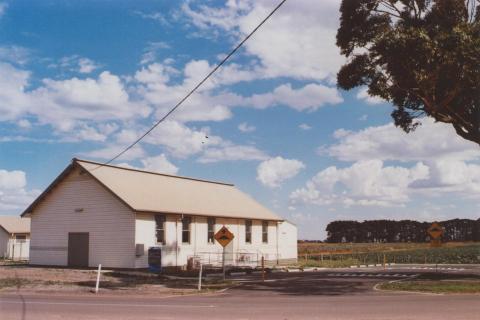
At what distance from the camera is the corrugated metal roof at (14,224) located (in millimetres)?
55844

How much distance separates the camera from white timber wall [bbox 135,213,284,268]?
1312 inches

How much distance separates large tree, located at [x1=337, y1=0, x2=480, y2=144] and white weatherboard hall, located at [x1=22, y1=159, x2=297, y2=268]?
14762 millimetres

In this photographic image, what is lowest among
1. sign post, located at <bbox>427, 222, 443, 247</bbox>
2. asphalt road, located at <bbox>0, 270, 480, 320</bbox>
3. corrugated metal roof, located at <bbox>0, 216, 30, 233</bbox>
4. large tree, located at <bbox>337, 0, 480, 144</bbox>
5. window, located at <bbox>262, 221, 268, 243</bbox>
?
asphalt road, located at <bbox>0, 270, 480, 320</bbox>

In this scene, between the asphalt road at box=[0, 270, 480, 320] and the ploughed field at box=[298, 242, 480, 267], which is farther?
the ploughed field at box=[298, 242, 480, 267]

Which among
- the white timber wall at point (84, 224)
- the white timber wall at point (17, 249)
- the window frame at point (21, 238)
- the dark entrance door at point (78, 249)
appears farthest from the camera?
the window frame at point (21, 238)

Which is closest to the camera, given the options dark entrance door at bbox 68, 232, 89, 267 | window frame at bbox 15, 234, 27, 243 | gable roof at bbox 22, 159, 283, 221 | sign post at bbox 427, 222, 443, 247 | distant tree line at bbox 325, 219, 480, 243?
sign post at bbox 427, 222, 443, 247

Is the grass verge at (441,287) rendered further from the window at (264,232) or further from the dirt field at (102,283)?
the window at (264,232)

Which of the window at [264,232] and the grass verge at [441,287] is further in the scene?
the window at [264,232]

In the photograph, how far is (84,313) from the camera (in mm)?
14508

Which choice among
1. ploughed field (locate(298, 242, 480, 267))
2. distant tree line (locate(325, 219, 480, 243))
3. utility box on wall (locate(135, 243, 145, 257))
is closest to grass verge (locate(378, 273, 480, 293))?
utility box on wall (locate(135, 243, 145, 257))

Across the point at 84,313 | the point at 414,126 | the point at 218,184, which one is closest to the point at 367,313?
the point at 84,313

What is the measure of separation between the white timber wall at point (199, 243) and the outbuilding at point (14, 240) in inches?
957

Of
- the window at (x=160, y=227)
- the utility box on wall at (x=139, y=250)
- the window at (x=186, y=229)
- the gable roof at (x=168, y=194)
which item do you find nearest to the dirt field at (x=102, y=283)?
the utility box on wall at (x=139, y=250)

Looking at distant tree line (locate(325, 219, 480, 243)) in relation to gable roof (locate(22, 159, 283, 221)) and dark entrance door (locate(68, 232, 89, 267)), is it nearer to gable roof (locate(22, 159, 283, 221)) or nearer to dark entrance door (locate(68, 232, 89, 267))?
gable roof (locate(22, 159, 283, 221))
